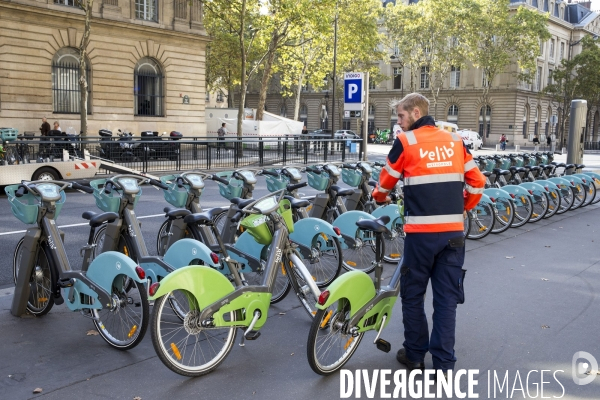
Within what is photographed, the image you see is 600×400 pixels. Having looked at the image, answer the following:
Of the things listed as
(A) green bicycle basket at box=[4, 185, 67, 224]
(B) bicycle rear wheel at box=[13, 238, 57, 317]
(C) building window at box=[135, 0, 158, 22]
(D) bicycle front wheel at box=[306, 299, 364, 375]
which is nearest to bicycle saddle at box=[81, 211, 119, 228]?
(A) green bicycle basket at box=[4, 185, 67, 224]

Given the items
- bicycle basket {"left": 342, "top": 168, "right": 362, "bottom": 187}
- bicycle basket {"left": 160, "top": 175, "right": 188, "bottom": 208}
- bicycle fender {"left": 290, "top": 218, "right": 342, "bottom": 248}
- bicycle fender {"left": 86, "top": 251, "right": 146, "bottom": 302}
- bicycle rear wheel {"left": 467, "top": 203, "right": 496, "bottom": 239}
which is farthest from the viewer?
bicycle rear wheel {"left": 467, "top": 203, "right": 496, "bottom": 239}

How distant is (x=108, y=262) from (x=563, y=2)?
80.3 meters

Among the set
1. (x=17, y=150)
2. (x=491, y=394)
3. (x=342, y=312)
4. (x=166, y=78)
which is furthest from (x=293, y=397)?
(x=166, y=78)

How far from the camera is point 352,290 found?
4254 mm

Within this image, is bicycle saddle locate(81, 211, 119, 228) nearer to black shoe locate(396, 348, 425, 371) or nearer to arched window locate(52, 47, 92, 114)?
black shoe locate(396, 348, 425, 371)

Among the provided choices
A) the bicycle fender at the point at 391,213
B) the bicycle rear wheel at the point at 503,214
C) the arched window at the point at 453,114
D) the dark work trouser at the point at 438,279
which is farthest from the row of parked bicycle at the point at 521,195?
the arched window at the point at 453,114

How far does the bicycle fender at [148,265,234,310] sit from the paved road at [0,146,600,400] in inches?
22.5

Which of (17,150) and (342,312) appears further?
(17,150)

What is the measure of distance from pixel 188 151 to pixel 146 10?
13.0m

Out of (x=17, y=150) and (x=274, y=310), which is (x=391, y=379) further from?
(x=17, y=150)

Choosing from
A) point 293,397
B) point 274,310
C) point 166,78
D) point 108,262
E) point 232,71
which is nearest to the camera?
point 293,397

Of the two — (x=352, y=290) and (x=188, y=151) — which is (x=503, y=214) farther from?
(x=188, y=151)

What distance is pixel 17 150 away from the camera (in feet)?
48.8

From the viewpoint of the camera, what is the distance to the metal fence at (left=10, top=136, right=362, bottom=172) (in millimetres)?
→ 16172
